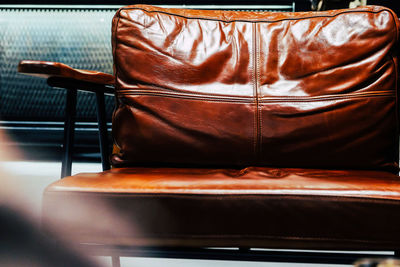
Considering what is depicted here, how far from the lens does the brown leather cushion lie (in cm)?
68

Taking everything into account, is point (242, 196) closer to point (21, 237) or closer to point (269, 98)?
point (269, 98)

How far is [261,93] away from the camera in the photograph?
112cm

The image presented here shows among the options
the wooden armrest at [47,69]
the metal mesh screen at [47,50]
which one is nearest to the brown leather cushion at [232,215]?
the wooden armrest at [47,69]

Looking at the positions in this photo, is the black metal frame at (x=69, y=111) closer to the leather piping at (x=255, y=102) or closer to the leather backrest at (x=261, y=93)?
the leather backrest at (x=261, y=93)

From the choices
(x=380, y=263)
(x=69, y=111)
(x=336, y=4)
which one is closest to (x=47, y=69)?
(x=69, y=111)

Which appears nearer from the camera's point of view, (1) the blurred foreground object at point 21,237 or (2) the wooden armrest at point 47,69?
(1) the blurred foreground object at point 21,237

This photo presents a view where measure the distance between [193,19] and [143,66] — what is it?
0.85ft

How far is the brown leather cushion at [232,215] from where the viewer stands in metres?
0.68

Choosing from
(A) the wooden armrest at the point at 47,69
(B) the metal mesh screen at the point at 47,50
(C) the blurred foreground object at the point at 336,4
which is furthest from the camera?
(B) the metal mesh screen at the point at 47,50

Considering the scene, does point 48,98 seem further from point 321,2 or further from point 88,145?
point 321,2

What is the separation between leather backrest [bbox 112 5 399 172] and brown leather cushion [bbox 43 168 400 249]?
14.9 inches

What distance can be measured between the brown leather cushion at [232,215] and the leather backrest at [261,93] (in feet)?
1.24

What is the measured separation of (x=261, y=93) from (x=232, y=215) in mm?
541

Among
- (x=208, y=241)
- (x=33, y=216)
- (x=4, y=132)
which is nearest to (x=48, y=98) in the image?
(x=4, y=132)
